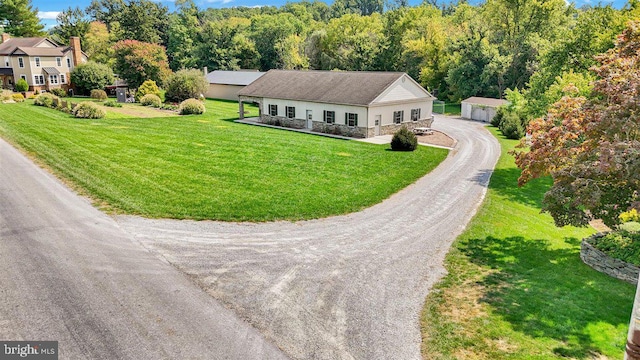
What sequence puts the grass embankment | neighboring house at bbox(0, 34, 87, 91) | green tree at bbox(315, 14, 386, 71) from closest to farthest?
the grass embankment, neighboring house at bbox(0, 34, 87, 91), green tree at bbox(315, 14, 386, 71)

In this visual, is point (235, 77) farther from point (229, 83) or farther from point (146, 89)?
point (146, 89)

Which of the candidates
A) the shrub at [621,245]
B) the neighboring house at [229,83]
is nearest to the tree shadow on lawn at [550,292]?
the shrub at [621,245]

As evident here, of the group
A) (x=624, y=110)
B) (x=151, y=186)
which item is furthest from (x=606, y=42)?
(x=151, y=186)

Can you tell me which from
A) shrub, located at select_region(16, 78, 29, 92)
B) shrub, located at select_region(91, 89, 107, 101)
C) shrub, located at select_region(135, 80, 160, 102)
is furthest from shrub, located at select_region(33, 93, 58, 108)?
shrub, located at select_region(16, 78, 29, 92)

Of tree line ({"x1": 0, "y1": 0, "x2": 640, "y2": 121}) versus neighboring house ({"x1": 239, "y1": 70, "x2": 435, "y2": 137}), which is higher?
tree line ({"x1": 0, "y1": 0, "x2": 640, "y2": 121})

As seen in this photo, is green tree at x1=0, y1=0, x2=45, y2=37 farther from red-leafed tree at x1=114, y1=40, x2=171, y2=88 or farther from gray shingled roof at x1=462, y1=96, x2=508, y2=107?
gray shingled roof at x1=462, y1=96, x2=508, y2=107

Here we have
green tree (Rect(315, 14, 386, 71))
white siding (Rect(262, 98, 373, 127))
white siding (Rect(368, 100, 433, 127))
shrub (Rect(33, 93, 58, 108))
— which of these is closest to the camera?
white siding (Rect(262, 98, 373, 127))
